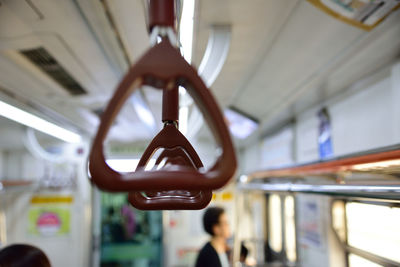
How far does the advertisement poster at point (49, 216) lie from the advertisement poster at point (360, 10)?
18.2 ft

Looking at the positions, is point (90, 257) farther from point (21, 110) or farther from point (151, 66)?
point (151, 66)

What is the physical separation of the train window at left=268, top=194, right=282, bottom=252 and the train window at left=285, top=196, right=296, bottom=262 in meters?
0.18

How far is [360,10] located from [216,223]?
78.7 inches

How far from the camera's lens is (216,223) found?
279 cm

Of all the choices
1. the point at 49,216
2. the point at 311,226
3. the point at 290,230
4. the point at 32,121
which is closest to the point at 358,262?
the point at 311,226

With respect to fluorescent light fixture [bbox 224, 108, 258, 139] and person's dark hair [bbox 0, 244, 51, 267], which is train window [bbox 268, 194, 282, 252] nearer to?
fluorescent light fixture [bbox 224, 108, 258, 139]

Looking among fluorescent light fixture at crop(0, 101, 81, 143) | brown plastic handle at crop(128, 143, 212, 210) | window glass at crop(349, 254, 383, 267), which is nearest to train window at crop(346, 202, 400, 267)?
window glass at crop(349, 254, 383, 267)

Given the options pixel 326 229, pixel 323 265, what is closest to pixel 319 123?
pixel 326 229

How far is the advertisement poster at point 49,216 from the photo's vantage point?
5.68 meters

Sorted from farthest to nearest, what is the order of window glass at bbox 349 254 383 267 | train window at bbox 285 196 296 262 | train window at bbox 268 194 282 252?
1. train window at bbox 268 194 282 252
2. train window at bbox 285 196 296 262
3. window glass at bbox 349 254 383 267

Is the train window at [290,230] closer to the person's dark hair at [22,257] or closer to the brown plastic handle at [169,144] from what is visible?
the person's dark hair at [22,257]

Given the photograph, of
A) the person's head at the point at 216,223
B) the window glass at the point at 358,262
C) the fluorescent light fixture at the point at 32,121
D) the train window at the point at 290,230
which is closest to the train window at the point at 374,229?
the window glass at the point at 358,262

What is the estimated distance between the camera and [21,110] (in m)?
3.06

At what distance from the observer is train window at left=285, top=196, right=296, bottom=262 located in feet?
11.9
